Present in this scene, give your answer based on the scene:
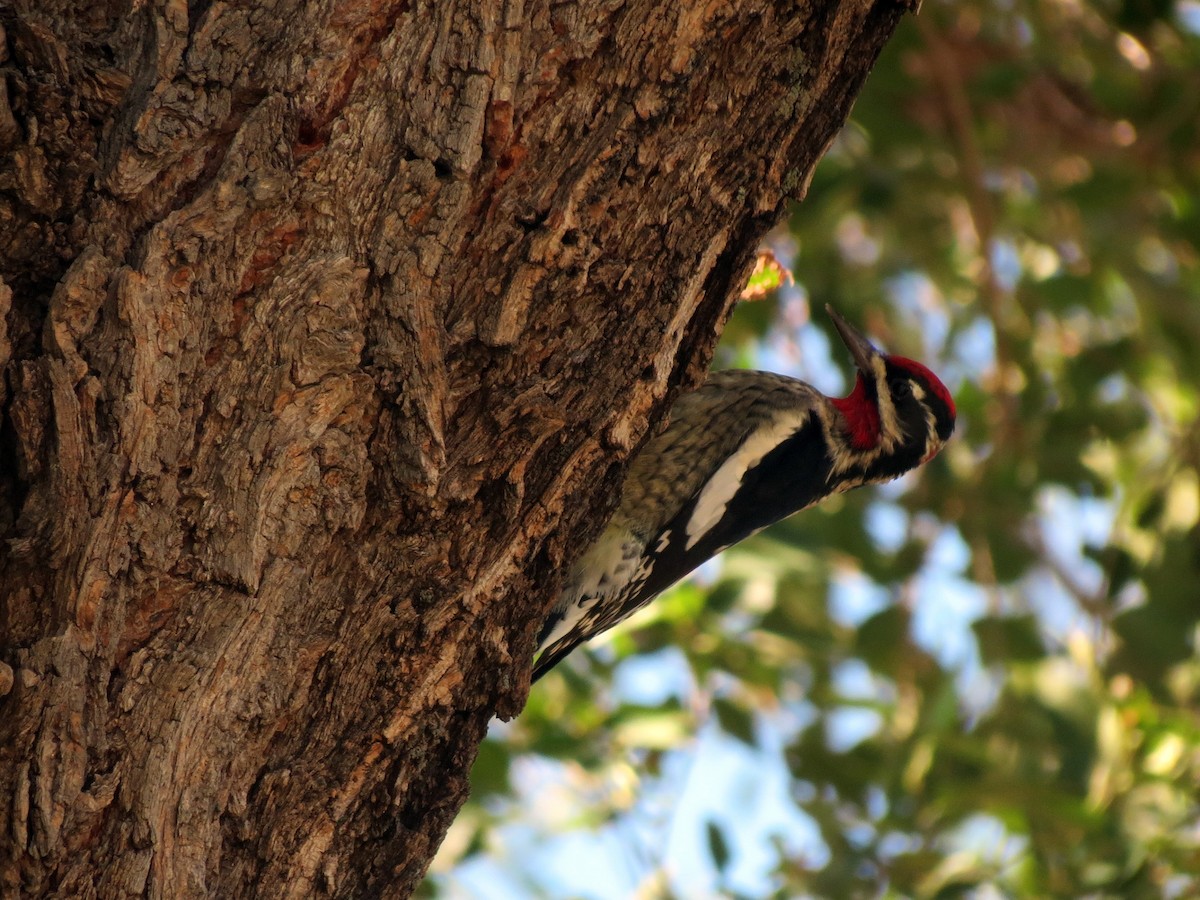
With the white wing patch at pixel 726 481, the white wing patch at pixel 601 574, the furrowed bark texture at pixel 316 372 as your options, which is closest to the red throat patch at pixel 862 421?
the white wing patch at pixel 726 481

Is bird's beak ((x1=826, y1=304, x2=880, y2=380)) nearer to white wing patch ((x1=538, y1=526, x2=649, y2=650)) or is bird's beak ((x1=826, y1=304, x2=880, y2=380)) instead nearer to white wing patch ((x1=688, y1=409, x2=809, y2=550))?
white wing patch ((x1=688, y1=409, x2=809, y2=550))

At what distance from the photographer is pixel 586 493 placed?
2.00m

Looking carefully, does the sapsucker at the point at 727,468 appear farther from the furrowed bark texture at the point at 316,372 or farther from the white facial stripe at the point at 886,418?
the furrowed bark texture at the point at 316,372

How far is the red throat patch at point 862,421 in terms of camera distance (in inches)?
153

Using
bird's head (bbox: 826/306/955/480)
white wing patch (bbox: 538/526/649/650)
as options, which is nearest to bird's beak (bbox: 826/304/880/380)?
bird's head (bbox: 826/306/955/480)

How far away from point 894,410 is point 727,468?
2.47 ft

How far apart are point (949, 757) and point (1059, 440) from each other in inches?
46.3

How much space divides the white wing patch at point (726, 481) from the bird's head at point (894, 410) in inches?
18.9

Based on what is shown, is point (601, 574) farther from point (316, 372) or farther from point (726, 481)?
point (316, 372)

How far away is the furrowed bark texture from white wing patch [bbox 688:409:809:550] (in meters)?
1.34

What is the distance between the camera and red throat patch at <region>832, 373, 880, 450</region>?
390cm

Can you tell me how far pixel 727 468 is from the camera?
3.43 m

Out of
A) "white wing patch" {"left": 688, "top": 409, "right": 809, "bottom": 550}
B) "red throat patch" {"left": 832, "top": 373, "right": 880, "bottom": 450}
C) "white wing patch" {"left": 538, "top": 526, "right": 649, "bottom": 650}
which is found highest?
→ "red throat patch" {"left": 832, "top": 373, "right": 880, "bottom": 450}

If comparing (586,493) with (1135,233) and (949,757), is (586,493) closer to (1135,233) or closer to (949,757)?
(949,757)
